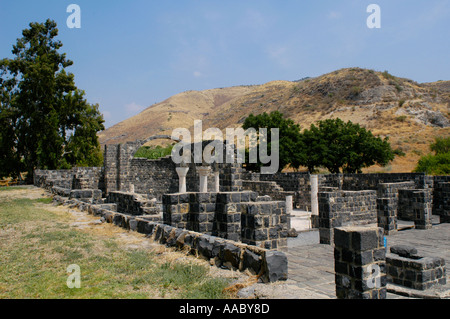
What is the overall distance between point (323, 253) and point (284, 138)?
80.1 ft

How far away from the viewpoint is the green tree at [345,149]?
29828mm

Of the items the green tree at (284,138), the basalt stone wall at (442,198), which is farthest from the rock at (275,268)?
the green tree at (284,138)

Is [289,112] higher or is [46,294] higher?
[289,112]

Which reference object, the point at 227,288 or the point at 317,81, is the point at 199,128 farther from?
the point at 227,288

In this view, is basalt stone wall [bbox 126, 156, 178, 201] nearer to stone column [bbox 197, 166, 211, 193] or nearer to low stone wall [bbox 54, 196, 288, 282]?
stone column [bbox 197, 166, 211, 193]

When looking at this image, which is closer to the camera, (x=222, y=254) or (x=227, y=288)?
(x=227, y=288)

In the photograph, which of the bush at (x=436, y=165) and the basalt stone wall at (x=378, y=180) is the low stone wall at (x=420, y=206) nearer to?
the basalt stone wall at (x=378, y=180)

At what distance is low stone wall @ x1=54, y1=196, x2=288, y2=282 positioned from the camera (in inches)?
206

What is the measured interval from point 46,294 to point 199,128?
260ft

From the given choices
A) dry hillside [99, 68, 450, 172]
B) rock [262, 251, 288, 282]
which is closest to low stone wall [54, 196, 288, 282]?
rock [262, 251, 288, 282]

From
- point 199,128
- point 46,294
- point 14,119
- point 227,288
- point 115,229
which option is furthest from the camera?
point 199,128

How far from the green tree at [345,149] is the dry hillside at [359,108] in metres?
6.87

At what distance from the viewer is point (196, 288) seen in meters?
4.90
